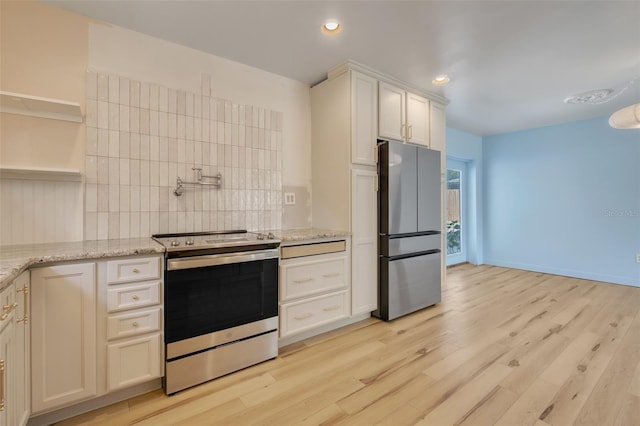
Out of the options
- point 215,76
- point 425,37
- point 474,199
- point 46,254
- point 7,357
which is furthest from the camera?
point 474,199

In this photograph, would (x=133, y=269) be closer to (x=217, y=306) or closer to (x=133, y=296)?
(x=133, y=296)

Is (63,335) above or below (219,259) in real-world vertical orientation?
below

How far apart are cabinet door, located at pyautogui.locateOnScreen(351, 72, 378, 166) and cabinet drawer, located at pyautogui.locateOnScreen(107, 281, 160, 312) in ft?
6.06

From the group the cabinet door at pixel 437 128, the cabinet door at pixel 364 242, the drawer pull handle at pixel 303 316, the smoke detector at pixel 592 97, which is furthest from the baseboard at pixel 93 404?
the smoke detector at pixel 592 97

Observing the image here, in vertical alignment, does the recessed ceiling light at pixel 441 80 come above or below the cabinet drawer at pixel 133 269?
above

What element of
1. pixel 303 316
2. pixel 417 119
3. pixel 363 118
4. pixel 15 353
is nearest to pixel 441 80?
pixel 417 119

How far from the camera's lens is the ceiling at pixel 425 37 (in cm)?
187

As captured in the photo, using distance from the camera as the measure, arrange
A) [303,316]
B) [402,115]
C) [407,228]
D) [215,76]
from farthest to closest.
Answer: [402,115]
[407,228]
[215,76]
[303,316]

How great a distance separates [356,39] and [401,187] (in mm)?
1357

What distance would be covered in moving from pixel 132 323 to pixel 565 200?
228 inches

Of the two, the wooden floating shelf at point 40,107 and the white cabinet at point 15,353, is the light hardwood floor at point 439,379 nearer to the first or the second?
the white cabinet at point 15,353

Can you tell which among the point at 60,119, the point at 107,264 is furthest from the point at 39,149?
the point at 107,264

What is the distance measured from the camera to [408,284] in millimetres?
2902

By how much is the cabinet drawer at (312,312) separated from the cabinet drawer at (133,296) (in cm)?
90
